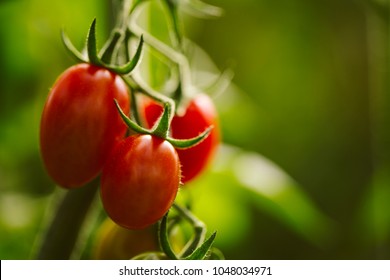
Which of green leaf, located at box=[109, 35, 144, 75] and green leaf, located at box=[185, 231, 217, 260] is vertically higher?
green leaf, located at box=[109, 35, 144, 75]

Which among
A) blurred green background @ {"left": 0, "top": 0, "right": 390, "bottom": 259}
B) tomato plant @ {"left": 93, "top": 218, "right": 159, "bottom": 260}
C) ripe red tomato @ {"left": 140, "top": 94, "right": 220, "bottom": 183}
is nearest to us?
ripe red tomato @ {"left": 140, "top": 94, "right": 220, "bottom": 183}

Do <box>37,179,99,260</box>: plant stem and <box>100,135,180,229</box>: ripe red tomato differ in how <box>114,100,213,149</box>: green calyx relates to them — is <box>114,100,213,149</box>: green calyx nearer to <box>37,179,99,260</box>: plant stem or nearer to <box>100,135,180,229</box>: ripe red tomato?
<box>100,135,180,229</box>: ripe red tomato

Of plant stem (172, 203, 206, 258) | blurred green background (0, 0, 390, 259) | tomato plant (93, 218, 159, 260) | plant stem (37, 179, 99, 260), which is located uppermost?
plant stem (172, 203, 206, 258)

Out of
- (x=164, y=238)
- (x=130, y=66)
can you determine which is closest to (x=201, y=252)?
(x=164, y=238)

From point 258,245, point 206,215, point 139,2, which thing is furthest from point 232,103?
point 258,245

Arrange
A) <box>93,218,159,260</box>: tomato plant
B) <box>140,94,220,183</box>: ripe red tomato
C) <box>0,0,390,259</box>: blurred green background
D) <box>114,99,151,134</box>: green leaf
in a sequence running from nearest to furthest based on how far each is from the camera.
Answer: <box>114,99,151,134</box>: green leaf → <box>140,94,220,183</box>: ripe red tomato → <box>93,218,159,260</box>: tomato plant → <box>0,0,390,259</box>: blurred green background

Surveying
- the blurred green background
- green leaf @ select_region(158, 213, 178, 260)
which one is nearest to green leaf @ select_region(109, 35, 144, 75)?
green leaf @ select_region(158, 213, 178, 260)

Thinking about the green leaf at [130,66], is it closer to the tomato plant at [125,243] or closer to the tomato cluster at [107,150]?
the tomato cluster at [107,150]
